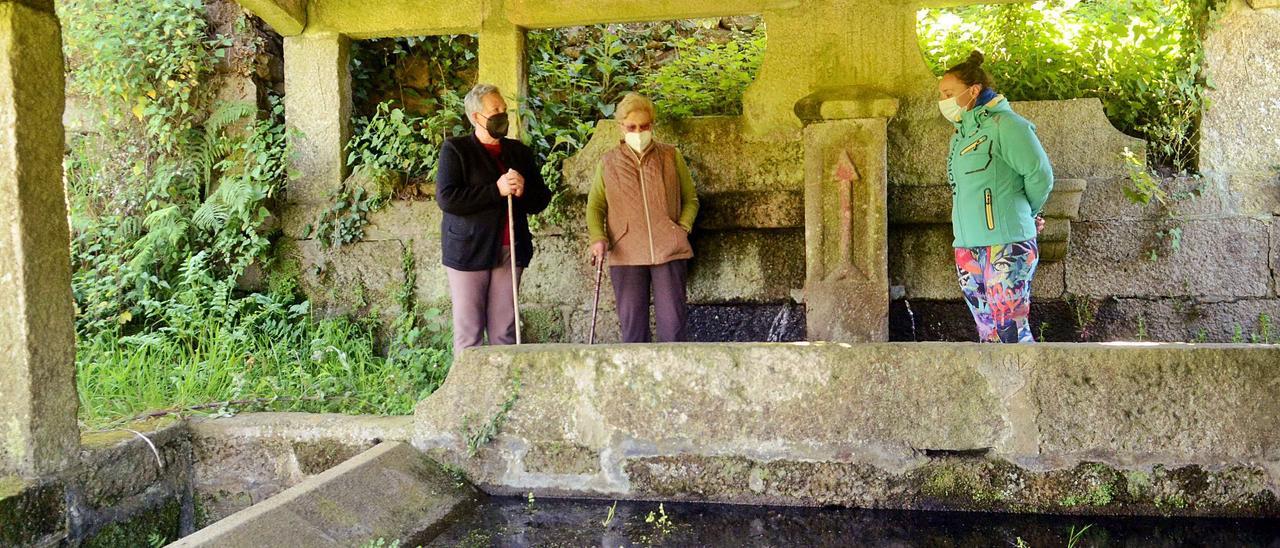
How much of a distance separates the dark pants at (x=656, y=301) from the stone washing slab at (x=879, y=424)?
1.24 metres

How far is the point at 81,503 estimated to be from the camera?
8.73 ft

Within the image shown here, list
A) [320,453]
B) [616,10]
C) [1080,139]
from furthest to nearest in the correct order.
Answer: [616,10], [1080,139], [320,453]

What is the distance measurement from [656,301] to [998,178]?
1.60 metres

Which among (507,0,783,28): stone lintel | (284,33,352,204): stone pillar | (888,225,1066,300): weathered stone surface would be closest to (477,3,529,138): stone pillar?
(507,0,783,28): stone lintel

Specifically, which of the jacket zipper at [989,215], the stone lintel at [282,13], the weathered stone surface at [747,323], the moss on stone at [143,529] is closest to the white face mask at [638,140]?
the weathered stone surface at [747,323]

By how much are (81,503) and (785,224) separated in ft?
11.3

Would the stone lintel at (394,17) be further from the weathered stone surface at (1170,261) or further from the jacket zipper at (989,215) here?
the weathered stone surface at (1170,261)

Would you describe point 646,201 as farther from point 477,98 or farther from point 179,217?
point 179,217

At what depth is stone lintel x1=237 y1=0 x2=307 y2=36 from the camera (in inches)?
197

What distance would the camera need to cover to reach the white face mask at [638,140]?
13.2ft

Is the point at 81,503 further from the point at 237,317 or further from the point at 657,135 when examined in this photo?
the point at 657,135

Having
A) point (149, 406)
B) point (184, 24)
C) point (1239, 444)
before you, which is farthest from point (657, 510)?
point (184, 24)

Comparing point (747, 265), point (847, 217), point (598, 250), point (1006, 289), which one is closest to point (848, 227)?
point (847, 217)

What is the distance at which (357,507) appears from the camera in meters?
2.45
